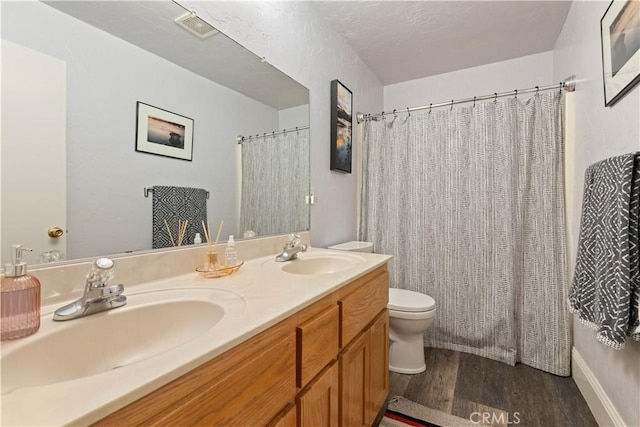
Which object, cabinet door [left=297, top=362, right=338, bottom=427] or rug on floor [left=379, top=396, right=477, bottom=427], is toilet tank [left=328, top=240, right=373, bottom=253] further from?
cabinet door [left=297, top=362, right=338, bottom=427]

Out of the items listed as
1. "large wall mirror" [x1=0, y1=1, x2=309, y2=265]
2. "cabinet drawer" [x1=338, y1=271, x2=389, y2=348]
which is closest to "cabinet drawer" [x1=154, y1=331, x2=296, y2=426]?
"cabinet drawer" [x1=338, y1=271, x2=389, y2=348]

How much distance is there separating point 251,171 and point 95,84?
67 cm

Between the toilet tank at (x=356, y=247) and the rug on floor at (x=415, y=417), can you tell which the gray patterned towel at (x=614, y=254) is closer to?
the rug on floor at (x=415, y=417)

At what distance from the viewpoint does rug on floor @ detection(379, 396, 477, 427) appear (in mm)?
1430

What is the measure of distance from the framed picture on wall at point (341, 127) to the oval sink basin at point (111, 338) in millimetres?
1459

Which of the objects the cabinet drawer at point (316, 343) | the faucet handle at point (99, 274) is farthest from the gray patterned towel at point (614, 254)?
the faucet handle at point (99, 274)

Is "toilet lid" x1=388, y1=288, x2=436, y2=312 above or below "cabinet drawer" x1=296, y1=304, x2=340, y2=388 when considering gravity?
below

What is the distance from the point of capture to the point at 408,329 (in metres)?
1.82

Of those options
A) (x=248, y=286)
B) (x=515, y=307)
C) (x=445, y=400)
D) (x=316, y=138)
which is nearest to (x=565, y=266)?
(x=515, y=307)

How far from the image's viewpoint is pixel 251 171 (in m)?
1.40

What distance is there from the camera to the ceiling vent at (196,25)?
1.09 meters

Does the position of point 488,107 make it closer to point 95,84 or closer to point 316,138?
point 316,138

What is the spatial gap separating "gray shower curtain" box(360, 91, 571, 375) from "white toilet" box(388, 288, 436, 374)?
0.42 m

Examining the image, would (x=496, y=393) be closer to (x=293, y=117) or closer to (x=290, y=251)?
(x=290, y=251)
